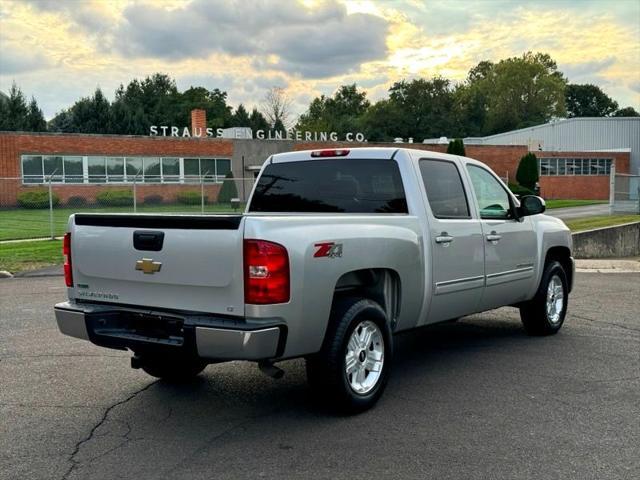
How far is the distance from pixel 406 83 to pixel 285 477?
101 meters

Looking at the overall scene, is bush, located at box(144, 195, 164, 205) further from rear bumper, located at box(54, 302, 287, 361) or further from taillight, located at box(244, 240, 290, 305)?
taillight, located at box(244, 240, 290, 305)

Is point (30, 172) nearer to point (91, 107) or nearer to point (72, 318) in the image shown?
point (91, 107)

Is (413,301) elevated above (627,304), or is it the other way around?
(413,301)

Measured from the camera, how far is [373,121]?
311ft

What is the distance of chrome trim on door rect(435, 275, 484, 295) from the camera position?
601 cm

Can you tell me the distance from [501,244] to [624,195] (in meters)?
25.7

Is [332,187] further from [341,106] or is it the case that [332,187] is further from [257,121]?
[341,106]

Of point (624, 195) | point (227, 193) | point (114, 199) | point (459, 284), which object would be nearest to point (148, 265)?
point (459, 284)

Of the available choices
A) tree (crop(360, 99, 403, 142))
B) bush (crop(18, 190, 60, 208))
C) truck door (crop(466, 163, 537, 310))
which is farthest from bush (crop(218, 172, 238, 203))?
tree (crop(360, 99, 403, 142))

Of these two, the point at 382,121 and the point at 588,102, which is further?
the point at 588,102

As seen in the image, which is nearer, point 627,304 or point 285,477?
point 285,477

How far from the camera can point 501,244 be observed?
6.90 m

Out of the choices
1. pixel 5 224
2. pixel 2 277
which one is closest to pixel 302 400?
pixel 2 277

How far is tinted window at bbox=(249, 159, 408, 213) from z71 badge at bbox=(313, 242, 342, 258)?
122 cm
